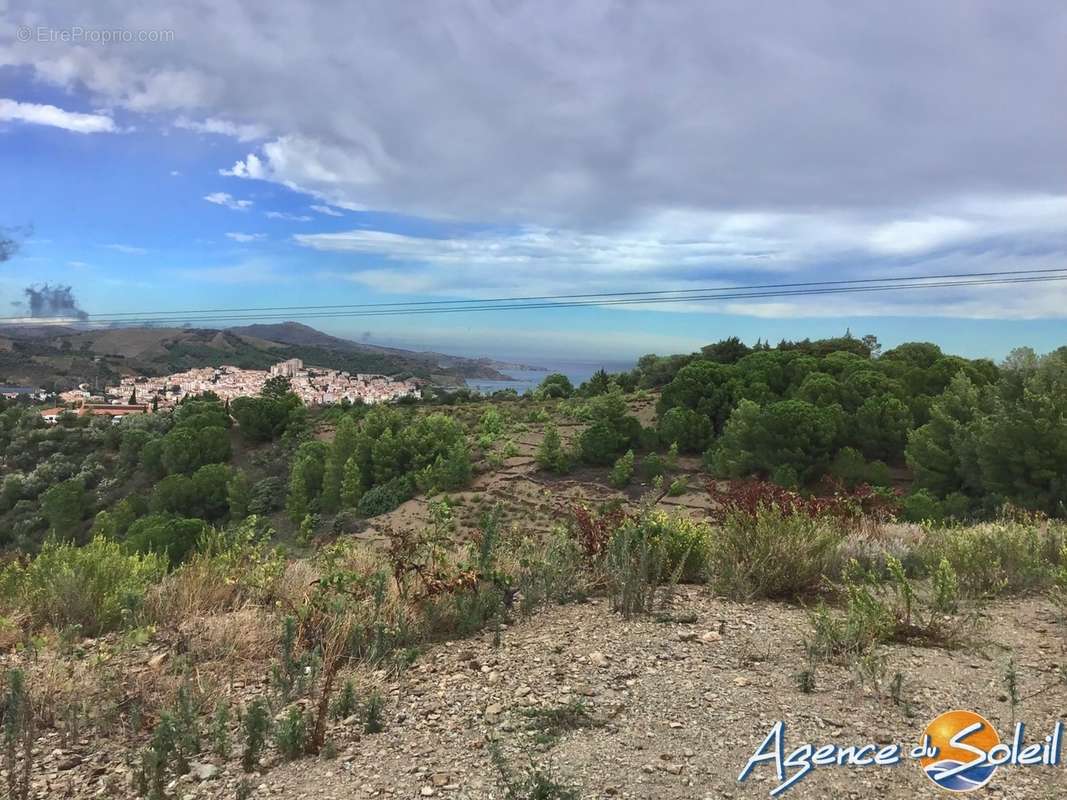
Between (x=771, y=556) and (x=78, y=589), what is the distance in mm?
4685

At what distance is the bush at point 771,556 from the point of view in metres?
4.47

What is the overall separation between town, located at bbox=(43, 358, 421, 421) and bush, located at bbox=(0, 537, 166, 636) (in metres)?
45.0

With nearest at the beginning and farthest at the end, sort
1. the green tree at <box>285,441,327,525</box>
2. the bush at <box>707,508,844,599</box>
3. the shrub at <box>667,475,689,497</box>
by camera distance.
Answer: the bush at <box>707,508,844,599</box>
the shrub at <box>667,475,689,497</box>
the green tree at <box>285,441,327,525</box>

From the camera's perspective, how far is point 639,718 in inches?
102

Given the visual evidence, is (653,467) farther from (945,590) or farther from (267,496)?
(945,590)

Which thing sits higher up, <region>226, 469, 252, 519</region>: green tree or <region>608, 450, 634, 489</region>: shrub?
<region>608, 450, 634, 489</region>: shrub

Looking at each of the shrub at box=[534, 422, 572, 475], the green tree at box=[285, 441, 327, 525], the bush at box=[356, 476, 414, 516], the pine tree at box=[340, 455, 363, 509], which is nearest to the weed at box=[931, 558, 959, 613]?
the shrub at box=[534, 422, 572, 475]

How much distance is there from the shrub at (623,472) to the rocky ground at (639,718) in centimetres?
1943

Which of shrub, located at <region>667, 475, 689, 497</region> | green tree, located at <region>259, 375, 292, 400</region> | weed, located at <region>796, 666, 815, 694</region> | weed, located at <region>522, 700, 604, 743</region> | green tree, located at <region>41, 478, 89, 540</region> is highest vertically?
weed, located at <region>796, 666, 815, 694</region>

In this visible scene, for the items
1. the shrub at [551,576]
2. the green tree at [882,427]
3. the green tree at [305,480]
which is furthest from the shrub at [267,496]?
the shrub at [551,576]

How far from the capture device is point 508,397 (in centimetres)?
4416

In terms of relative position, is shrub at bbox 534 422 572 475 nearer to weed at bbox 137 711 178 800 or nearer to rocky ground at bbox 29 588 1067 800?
rocky ground at bbox 29 588 1067 800

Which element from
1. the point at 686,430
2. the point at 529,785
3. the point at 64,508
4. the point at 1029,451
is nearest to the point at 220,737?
the point at 529,785

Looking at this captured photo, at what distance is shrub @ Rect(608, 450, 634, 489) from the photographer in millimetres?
23078
